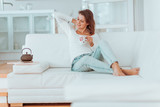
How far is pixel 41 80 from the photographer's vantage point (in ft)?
7.94

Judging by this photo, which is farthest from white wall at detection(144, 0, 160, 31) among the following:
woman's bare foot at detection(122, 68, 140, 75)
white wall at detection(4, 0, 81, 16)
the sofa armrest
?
white wall at detection(4, 0, 81, 16)

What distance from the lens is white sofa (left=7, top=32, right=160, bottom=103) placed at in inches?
84.1

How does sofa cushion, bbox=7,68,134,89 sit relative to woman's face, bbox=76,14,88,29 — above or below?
below

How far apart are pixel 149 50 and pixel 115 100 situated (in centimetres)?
97

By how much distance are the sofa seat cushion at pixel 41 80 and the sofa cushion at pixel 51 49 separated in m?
0.48

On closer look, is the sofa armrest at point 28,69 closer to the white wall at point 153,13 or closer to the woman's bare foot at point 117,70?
the woman's bare foot at point 117,70

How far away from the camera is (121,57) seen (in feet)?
9.45

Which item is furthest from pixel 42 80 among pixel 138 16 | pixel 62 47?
pixel 138 16

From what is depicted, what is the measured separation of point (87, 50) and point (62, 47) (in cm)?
37

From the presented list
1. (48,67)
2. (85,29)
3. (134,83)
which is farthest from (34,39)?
(134,83)

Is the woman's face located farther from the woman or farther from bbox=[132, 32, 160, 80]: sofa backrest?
bbox=[132, 32, 160, 80]: sofa backrest

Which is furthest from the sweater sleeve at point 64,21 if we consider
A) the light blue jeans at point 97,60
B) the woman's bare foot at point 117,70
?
the woman's bare foot at point 117,70

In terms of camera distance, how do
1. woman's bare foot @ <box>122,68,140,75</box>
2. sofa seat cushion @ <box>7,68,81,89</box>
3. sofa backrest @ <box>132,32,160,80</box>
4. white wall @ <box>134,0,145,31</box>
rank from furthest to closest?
white wall @ <box>134,0,145,31</box>
sofa seat cushion @ <box>7,68,81,89</box>
woman's bare foot @ <box>122,68,140,75</box>
sofa backrest @ <box>132,32,160,80</box>

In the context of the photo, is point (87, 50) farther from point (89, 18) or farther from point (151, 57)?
point (151, 57)
